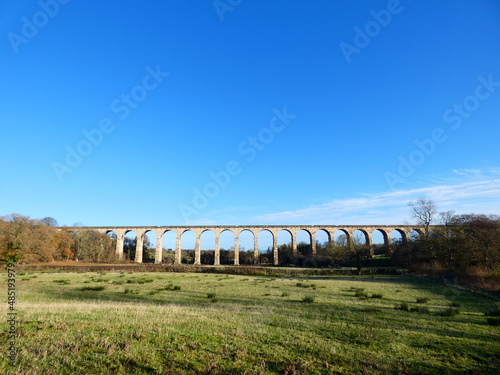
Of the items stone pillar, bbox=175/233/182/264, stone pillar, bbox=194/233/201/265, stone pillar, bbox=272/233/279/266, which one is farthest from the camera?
stone pillar, bbox=194/233/201/265

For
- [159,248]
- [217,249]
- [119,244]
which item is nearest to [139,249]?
[159,248]

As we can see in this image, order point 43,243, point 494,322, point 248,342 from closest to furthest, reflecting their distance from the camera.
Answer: point 248,342 → point 494,322 → point 43,243

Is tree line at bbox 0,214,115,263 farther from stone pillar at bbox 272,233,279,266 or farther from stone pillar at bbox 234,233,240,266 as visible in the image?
stone pillar at bbox 272,233,279,266

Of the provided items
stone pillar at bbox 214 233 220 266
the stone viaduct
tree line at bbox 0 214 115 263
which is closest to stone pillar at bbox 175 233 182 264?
the stone viaduct

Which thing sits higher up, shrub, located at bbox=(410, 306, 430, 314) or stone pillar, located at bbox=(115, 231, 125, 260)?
stone pillar, located at bbox=(115, 231, 125, 260)

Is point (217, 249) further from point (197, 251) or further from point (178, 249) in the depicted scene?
point (178, 249)

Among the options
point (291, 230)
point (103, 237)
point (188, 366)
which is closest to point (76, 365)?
point (188, 366)

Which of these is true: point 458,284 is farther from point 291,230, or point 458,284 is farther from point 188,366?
point 291,230

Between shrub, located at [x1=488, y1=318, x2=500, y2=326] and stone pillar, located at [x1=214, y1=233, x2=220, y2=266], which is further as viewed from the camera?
stone pillar, located at [x1=214, y1=233, x2=220, y2=266]

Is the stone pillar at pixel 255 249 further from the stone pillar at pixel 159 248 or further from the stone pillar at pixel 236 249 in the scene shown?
the stone pillar at pixel 159 248

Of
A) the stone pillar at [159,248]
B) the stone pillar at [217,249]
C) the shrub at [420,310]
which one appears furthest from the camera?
the stone pillar at [217,249]

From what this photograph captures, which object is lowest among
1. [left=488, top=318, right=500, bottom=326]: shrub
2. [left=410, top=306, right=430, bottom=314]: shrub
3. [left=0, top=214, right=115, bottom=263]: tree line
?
[left=410, top=306, right=430, bottom=314]: shrub

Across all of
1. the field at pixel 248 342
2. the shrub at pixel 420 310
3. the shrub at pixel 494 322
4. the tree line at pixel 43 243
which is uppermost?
the tree line at pixel 43 243

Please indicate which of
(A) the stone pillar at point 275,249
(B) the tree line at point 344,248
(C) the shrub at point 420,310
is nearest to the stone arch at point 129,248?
(B) the tree line at point 344,248
